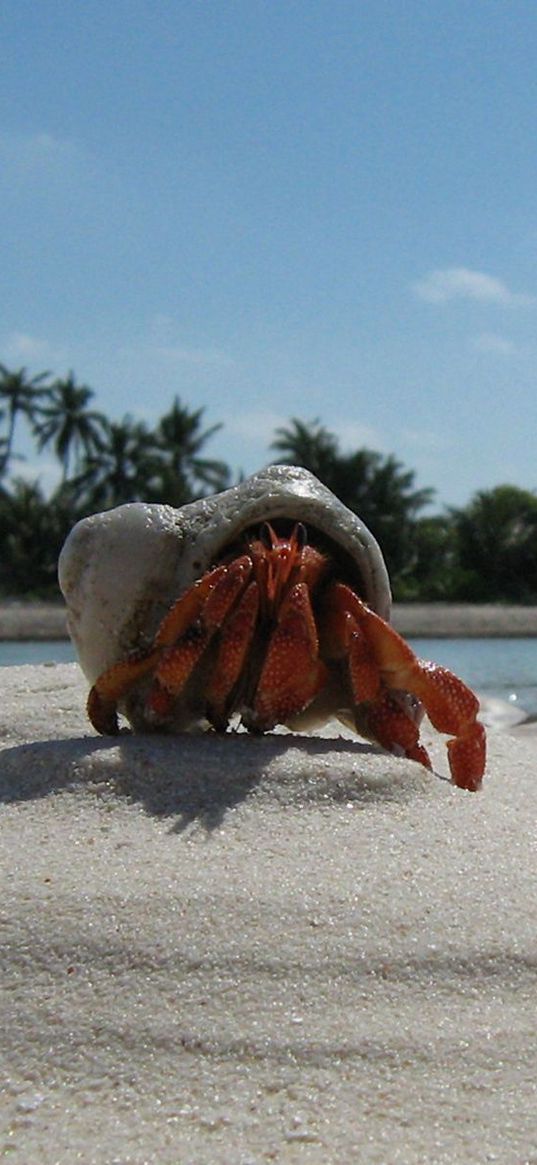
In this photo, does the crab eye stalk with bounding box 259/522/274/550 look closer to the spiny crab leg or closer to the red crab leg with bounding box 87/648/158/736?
the spiny crab leg

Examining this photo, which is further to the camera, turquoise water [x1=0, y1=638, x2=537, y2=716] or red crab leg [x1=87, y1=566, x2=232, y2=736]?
turquoise water [x1=0, y1=638, x2=537, y2=716]

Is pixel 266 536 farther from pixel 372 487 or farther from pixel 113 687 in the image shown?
pixel 372 487

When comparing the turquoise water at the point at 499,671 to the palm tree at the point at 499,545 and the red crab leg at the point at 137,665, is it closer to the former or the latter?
the red crab leg at the point at 137,665

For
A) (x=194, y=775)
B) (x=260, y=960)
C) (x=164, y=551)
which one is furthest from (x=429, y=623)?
(x=260, y=960)

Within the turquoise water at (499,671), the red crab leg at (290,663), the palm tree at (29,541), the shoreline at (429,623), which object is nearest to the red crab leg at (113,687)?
the red crab leg at (290,663)

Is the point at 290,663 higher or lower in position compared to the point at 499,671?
higher

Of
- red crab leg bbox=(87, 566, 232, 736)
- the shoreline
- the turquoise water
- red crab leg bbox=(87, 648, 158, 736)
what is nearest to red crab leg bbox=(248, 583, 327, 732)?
red crab leg bbox=(87, 566, 232, 736)

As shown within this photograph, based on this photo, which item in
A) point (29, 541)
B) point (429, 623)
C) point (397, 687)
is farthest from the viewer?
point (29, 541)

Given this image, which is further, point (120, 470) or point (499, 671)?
point (120, 470)
